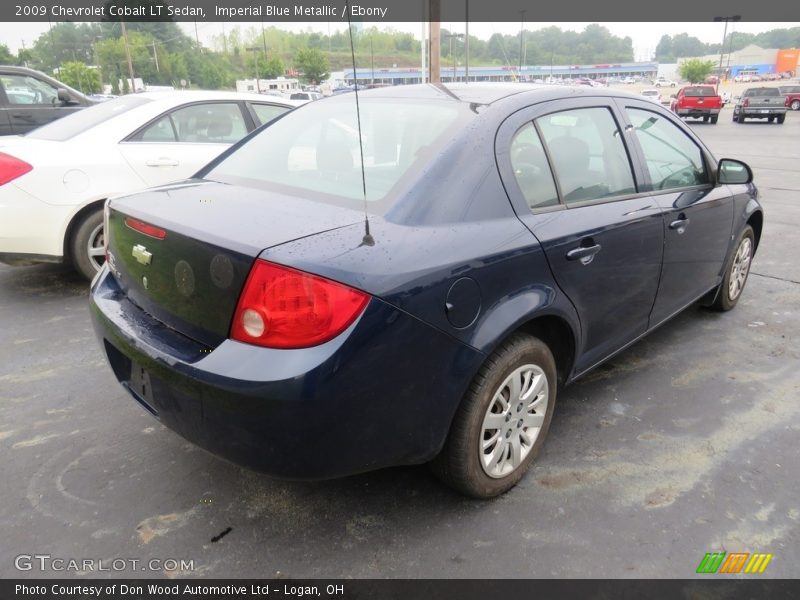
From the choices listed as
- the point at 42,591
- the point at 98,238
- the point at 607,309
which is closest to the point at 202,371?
the point at 42,591

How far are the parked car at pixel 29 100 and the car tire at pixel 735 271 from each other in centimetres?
918

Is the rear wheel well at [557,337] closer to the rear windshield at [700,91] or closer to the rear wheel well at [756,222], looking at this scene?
the rear wheel well at [756,222]

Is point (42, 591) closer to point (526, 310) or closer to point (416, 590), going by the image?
point (416, 590)

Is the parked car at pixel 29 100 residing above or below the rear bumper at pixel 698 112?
above

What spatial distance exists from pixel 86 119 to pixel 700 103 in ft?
101

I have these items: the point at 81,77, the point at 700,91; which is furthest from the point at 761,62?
the point at 81,77

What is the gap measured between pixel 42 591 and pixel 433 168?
197cm

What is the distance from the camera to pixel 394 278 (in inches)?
72.8

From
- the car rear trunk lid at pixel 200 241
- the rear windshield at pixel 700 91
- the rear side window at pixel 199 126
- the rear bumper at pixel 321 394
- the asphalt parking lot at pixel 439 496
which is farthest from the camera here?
the rear windshield at pixel 700 91

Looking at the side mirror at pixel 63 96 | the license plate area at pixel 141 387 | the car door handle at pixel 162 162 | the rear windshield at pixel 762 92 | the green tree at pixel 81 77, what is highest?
the green tree at pixel 81 77

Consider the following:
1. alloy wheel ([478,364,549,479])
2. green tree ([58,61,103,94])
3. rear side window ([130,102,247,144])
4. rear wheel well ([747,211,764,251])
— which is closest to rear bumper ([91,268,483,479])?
alloy wheel ([478,364,549,479])

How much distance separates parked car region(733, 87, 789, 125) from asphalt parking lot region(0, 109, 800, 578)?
30756 mm

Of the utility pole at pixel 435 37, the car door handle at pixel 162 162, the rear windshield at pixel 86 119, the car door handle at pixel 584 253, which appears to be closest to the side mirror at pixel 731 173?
the car door handle at pixel 584 253

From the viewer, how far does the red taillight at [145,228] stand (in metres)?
2.14
